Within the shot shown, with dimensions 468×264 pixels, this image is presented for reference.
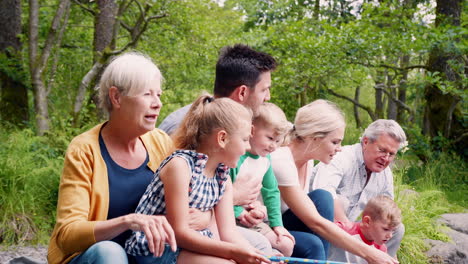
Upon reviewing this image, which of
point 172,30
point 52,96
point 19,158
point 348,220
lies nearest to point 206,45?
point 172,30

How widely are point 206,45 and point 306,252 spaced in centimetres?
745

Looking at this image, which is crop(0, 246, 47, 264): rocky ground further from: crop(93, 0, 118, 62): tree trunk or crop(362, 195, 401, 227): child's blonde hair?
crop(93, 0, 118, 62): tree trunk

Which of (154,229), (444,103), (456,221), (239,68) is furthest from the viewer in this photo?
(444,103)

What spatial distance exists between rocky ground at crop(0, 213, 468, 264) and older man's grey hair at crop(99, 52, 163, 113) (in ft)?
7.43

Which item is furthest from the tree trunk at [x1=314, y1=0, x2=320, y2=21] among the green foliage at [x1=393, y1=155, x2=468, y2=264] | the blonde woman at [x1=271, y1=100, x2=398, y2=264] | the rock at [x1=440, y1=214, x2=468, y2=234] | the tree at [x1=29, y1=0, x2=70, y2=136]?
the blonde woman at [x1=271, y1=100, x2=398, y2=264]

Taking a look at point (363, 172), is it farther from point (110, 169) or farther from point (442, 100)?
point (442, 100)

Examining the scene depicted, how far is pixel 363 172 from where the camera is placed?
12.8 feet

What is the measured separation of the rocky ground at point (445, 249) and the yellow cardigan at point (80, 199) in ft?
7.07

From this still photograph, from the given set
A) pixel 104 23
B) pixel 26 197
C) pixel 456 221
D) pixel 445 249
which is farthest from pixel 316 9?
pixel 26 197

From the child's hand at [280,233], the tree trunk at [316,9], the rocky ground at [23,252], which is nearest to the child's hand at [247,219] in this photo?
the child's hand at [280,233]

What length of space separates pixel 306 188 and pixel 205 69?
7.35m

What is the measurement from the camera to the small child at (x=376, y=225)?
3.42m

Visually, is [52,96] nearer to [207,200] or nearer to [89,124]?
[89,124]

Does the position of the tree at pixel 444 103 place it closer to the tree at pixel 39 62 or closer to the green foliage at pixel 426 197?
the green foliage at pixel 426 197
